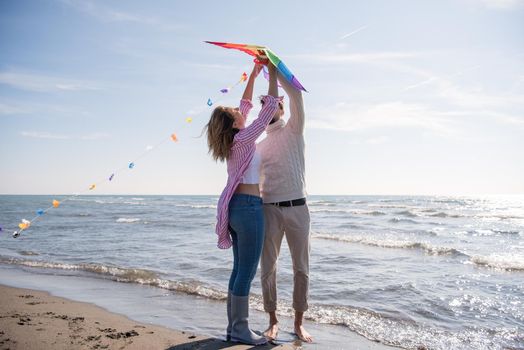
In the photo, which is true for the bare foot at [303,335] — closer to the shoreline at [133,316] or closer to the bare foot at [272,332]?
the shoreline at [133,316]

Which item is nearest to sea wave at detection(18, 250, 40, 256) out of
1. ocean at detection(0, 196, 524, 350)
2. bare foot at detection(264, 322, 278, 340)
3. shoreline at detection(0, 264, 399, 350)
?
ocean at detection(0, 196, 524, 350)

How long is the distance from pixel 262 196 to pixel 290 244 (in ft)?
1.46

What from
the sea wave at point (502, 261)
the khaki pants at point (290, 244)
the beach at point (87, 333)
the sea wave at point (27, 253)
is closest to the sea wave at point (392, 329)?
the beach at point (87, 333)

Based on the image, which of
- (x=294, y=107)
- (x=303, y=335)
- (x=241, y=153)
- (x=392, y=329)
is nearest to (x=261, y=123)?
(x=241, y=153)

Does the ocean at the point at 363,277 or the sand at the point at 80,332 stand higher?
the sand at the point at 80,332

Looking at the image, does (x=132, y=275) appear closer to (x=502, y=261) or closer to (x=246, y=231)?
(x=246, y=231)

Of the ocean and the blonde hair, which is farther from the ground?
the blonde hair

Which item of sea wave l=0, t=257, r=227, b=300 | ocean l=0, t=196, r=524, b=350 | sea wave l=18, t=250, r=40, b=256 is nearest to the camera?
ocean l=0, t=196, r=524, b=350

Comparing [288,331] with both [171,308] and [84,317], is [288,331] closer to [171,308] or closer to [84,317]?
[171,308]

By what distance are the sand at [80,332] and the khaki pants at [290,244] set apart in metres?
0.44

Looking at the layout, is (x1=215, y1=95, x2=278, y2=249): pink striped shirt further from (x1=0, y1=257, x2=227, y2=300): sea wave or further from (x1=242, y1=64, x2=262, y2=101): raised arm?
(x1=0, y1=257, x2=227, y2=300): sea wave

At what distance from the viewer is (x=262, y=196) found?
11.2ft

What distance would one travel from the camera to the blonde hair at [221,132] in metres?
3.03

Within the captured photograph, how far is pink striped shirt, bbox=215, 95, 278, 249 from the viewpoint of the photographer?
2.99 m
